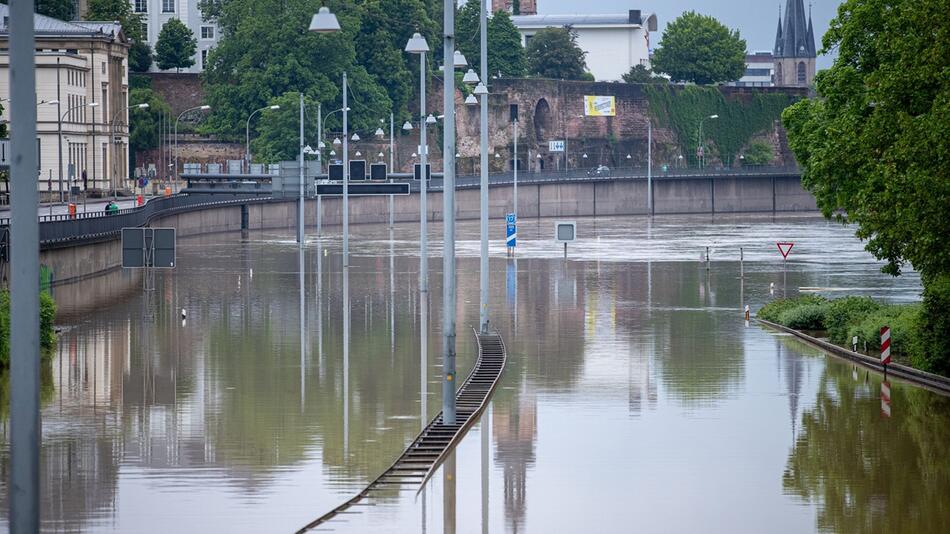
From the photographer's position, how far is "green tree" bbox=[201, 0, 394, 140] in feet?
450

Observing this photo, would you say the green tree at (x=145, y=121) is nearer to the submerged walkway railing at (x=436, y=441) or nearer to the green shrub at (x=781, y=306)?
the green shrub at (x=781, y=306)

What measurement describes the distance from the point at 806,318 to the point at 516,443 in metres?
21.6

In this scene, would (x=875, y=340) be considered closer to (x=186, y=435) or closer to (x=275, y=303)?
(x=186, y=435)

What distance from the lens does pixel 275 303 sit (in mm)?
55875

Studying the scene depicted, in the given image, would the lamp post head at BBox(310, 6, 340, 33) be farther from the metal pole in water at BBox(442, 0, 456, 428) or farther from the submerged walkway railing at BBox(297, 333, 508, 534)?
the submerged walkway railing at BBox(297, 333, 508, 534)

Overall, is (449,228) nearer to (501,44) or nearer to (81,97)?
(81,97)

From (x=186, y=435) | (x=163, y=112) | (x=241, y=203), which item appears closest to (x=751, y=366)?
(x=186, y=435)

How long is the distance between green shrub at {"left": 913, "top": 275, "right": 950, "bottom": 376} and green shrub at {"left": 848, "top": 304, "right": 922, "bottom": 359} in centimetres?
63

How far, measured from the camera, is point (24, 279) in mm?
11969

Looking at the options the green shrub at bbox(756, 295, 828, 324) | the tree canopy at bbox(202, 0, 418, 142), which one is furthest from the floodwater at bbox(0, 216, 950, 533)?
the tree canopy at bbox(202, 0, 418, 142)

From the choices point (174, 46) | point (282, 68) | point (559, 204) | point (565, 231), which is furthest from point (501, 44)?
point (565, 231)

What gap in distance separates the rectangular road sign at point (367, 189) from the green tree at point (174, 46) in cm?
8462

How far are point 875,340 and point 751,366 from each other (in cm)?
397

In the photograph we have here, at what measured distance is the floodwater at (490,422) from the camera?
71.5 feet
